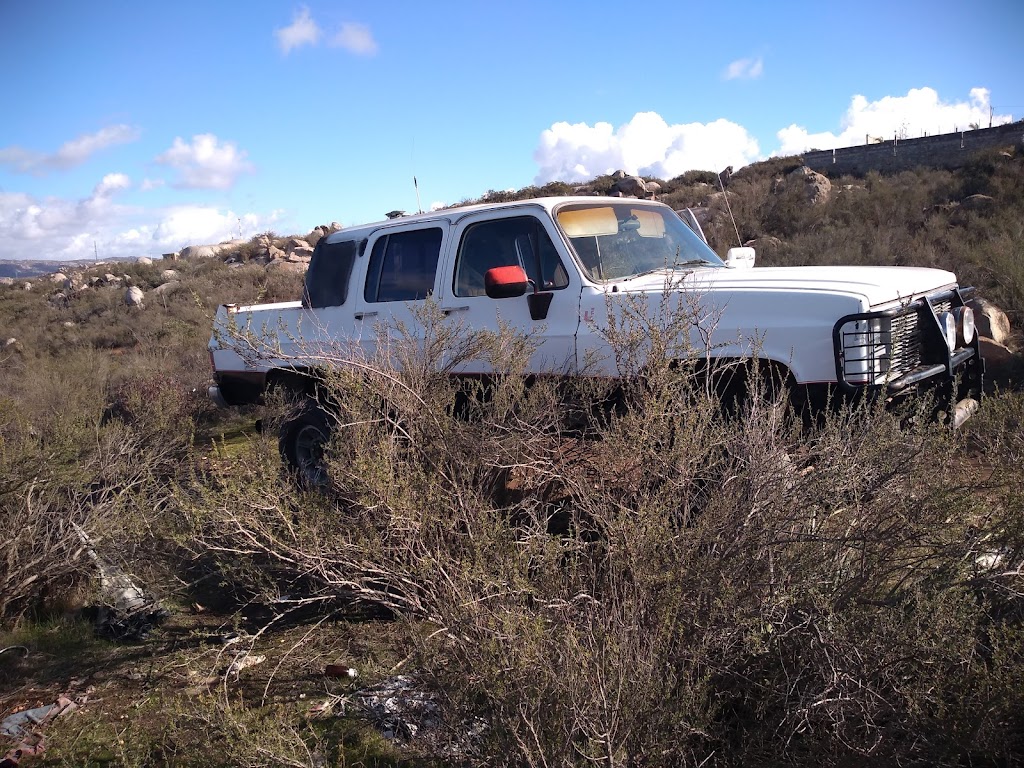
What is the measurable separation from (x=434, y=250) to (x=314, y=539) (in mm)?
2820

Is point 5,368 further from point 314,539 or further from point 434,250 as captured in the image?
point 314,539

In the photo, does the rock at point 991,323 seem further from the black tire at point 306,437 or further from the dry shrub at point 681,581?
the black tire at point 306,437

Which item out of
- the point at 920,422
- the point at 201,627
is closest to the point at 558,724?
the point at 920,422

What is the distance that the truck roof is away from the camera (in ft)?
15.6

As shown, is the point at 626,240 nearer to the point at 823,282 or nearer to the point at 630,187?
the point at 823,282

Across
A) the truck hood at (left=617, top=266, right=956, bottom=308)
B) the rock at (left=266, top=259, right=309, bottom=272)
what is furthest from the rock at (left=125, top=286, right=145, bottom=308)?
the truck hood at (left=617, top=266, right=956, bottom=308)

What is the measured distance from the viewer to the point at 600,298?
4172mm

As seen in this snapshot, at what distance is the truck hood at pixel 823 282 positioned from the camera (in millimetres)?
3584

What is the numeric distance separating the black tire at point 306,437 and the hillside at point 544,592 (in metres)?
0.98

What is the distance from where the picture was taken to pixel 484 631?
2.21 meters

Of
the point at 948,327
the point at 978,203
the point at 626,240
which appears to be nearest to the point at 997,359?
the point at 948,327

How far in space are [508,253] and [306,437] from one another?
2.06m

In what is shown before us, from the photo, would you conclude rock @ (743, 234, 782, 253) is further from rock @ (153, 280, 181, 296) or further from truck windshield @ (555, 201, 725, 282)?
rock @ (153, 280, 181, 296)

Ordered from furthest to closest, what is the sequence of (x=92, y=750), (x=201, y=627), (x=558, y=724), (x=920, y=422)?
(x=201, y=627) → (x=92, y=750) → (x=920, y=422) → (x=558, y=724)
